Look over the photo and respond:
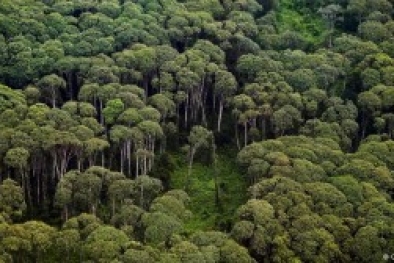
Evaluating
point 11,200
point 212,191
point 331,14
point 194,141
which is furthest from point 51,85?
point 331,14

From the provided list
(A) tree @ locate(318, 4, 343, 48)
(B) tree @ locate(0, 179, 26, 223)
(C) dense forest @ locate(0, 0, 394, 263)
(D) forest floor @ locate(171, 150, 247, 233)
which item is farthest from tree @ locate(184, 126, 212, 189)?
(A) tree @ locate(318, 4, 343, 48)

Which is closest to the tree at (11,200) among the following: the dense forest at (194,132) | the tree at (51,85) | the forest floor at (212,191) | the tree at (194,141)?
the dense forest at (194,132)

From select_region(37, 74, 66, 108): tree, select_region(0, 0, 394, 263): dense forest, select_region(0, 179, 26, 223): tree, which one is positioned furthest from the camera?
select_region(37, 74, 66, 108): tree

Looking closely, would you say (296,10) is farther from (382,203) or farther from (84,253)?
(84,253)

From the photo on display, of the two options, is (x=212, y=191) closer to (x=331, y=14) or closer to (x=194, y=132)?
(x=194, y=132)

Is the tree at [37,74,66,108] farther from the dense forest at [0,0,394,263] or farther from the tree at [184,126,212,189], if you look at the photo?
the tree at [184,126,212,189]

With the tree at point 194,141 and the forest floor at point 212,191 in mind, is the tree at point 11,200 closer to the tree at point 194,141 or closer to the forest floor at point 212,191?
the forest floor at point 212,191
